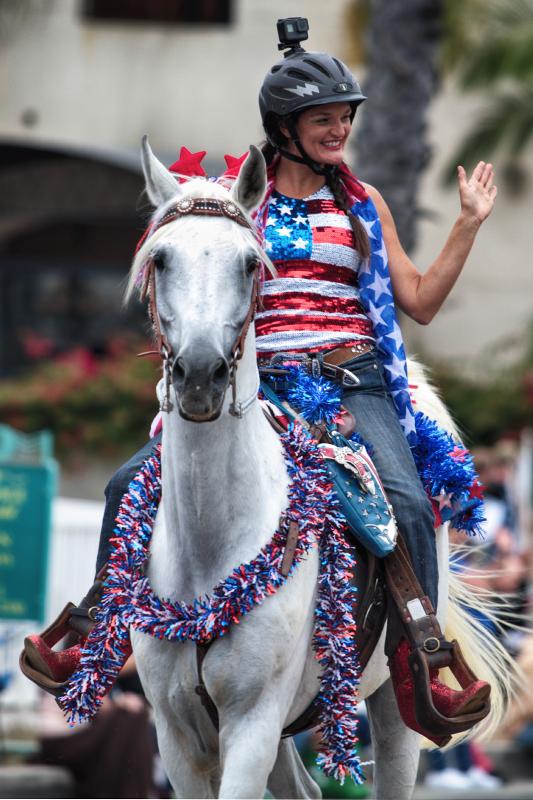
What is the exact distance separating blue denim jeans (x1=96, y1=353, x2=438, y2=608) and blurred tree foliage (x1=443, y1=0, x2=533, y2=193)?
1495 cm

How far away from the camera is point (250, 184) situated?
15.6 feet

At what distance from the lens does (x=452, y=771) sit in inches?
440

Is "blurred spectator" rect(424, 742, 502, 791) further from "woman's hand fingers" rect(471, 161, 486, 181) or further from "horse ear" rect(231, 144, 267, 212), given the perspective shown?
"horse ear" rect(231, 144, 267, 212)

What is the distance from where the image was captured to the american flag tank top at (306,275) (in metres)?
5.40

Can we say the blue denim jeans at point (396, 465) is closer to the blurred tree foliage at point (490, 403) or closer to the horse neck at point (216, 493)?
the horse neck at point (216, 493)

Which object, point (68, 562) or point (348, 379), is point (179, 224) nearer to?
point (348, 379)

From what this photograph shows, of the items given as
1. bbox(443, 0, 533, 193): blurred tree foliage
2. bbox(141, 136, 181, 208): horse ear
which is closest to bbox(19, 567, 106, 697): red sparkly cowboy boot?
bbox(141, 136, 181, 208): horse ear

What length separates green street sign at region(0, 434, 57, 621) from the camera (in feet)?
35.5

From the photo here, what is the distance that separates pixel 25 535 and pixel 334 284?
5.99 m

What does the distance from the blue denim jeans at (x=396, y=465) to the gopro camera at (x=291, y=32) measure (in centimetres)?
118

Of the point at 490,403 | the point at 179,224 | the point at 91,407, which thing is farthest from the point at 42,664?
the point at 490,403

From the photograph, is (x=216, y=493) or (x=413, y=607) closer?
(x=216, y=493)

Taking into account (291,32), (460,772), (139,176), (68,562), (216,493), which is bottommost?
(460,772)

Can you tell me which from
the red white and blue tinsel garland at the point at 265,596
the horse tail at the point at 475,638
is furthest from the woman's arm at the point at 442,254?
the horse tail at the point at 475,638
